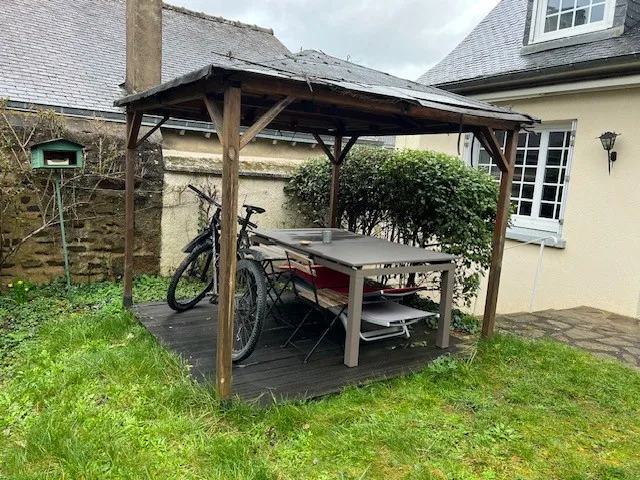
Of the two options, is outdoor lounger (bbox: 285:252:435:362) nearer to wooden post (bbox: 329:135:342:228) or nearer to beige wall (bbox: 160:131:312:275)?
wooden post (bbox: 329:135:342:228)

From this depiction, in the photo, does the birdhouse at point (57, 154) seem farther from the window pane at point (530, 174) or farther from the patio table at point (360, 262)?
the window pane at point (530, 174)

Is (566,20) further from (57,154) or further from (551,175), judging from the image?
(57,154)

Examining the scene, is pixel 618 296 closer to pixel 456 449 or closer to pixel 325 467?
pixel 456 449

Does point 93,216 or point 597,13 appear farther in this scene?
point 597,13

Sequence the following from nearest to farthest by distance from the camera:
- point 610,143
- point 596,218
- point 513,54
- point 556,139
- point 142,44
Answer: point 610,143 < point 596,218 < point 142,44 < point 556,139 < point 513,54

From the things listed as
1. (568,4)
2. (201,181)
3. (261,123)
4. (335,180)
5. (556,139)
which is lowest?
(201,181)

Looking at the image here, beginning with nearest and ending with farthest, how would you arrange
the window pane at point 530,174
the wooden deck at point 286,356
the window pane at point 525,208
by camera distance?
the wooden deck at point 286,356
the window pane at point 530,174
the window pane at point 525,208

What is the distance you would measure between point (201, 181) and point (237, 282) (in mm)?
2494

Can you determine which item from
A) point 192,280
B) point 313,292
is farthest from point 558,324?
A: point 192,280

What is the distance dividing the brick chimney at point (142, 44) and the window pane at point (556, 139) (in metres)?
6.50

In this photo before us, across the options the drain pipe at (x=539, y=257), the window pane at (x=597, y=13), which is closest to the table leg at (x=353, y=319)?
the drain pipe at (x=539, y=257)

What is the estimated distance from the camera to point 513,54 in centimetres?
847

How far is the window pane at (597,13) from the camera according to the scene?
721 cm

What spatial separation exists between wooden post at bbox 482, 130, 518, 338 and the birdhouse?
4.72m
